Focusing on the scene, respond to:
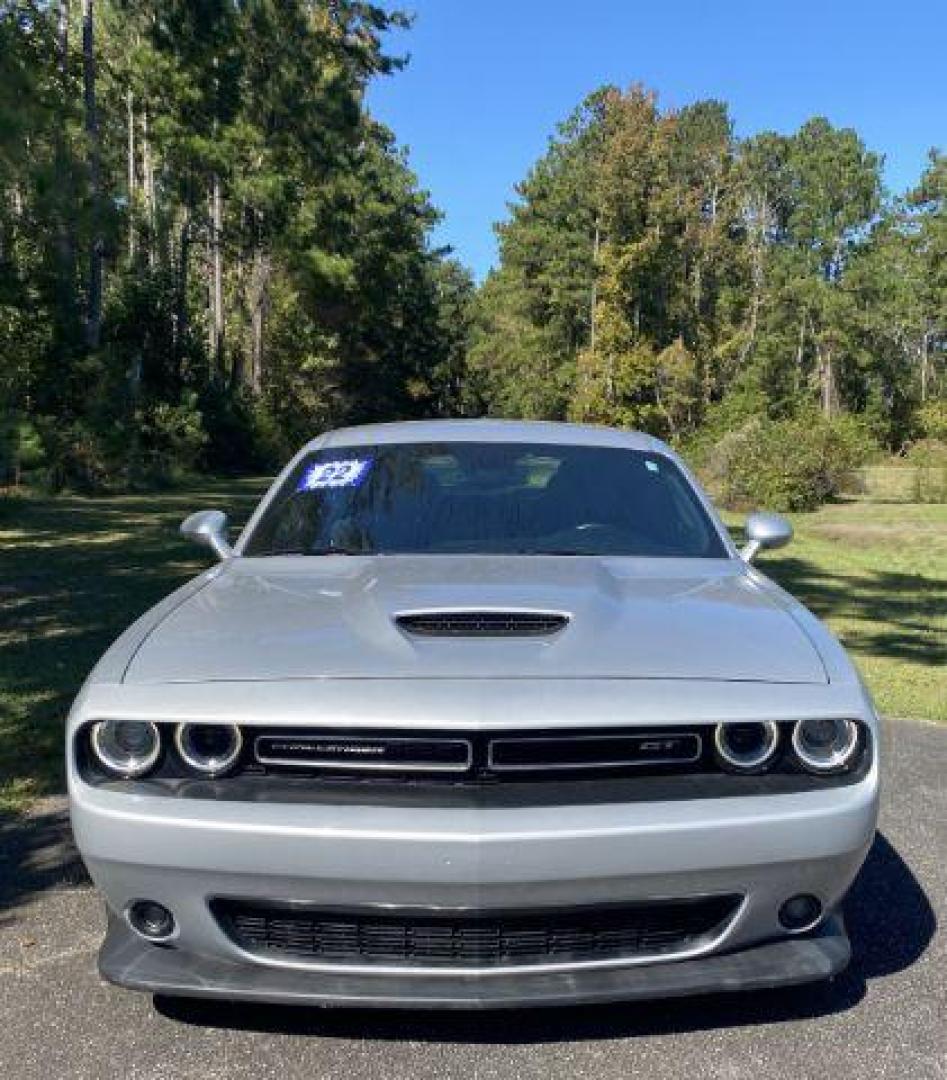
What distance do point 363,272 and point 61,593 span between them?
37722mm

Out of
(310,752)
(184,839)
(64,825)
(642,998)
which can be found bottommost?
(64,825)

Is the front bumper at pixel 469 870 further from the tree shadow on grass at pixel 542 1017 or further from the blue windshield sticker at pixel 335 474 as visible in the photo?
the blue windshield sticker at pixel 335 474

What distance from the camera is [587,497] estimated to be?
427 centimetres

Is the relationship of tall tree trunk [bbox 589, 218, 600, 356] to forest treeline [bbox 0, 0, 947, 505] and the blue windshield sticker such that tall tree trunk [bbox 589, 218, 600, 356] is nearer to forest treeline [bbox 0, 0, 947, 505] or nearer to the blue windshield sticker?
forest treeline [bbox 0, 0, 947, 505]

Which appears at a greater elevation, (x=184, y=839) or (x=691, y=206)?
(x=691, y=206)

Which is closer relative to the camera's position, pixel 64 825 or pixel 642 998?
pixel 642 998

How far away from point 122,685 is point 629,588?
57.9 inches

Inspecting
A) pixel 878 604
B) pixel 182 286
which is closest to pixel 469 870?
pixel 878 604

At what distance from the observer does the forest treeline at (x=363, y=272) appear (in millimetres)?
23500

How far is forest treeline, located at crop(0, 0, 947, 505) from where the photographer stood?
23500 mm

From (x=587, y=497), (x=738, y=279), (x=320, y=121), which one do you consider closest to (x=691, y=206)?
(x=738, y=279)

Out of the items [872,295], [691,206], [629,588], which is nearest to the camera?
[629,588]

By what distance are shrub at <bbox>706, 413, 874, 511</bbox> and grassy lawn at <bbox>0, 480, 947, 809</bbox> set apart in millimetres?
3073

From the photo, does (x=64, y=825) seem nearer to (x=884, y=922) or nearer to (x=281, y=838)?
(x=281, y=838)
